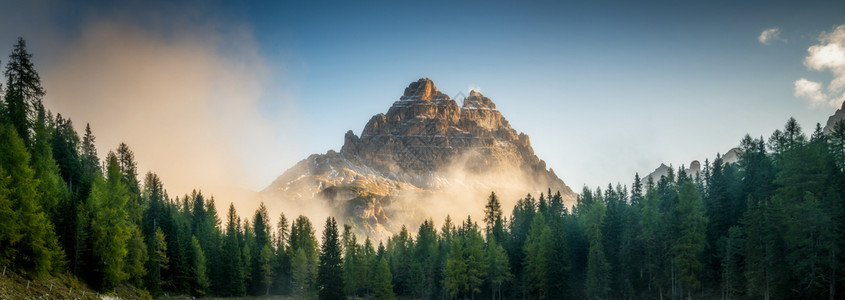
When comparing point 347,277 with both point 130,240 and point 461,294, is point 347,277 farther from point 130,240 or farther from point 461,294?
point 130,240

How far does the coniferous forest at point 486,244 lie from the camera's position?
45406mm

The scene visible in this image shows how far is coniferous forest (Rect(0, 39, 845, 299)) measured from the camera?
45.4 meters

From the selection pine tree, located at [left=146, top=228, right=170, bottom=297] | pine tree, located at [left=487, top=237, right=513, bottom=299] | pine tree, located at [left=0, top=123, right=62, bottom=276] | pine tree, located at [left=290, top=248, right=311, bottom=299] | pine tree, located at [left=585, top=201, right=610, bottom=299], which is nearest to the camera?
pine tree, located at [left=0, top=123, right=62, bottom=276]

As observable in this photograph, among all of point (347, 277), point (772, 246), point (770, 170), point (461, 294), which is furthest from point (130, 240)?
point (770, 170)

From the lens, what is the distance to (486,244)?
97562 mm

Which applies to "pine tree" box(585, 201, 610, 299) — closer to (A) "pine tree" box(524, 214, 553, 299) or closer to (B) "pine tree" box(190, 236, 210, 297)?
(A) "pine tree" box(524, 214, 553, 299)

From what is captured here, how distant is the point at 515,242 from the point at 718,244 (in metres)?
37.1

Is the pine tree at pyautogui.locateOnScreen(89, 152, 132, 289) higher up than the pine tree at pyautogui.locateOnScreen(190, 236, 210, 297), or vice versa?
the pine tree at pyautogui.locateOnScreen(89, 152, 132, 289)

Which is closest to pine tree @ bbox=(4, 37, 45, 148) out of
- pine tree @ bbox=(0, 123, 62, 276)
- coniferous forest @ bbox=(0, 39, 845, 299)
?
coniferous forest @ bbox=(0, 39, 845, 299)

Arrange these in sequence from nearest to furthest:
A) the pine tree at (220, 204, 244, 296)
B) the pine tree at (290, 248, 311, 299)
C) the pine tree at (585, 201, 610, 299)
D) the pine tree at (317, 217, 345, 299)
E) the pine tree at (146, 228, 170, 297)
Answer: the pine tree at (146, 228, 170, 297), the pine tree at (585, 201, 610, 299), the pine tree at (317, 217, 345, 299), the pine tree at (220, 204, 244, 296), the pine tree at (290, 248, 311, 299)

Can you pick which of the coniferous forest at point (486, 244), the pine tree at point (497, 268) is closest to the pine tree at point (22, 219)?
the coniferous forest at point (486, 244)

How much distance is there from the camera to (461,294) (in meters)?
93.9

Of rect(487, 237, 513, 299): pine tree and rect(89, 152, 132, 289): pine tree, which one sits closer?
rect(89, 152, 132, 289): pine tree

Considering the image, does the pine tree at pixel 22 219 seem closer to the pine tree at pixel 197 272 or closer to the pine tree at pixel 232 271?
the pine tree at pixel 197 272
